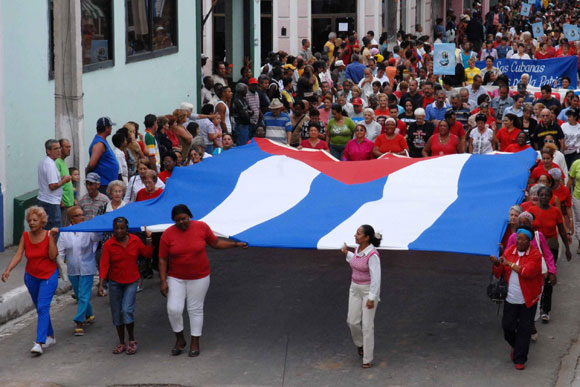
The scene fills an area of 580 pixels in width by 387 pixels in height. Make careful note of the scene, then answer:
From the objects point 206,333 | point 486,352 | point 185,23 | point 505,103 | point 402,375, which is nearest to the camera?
point 402,375

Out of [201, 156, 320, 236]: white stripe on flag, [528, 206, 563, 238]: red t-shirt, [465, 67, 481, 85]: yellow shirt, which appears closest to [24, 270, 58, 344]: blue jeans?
[201, 156, 320, 236]: white stripe on flag

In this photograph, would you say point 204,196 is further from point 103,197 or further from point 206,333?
point 206,333

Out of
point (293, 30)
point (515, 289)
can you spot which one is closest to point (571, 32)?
point (293, 30)

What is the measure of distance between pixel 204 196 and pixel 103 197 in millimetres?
1210

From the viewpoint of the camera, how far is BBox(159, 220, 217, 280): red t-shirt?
1022cm

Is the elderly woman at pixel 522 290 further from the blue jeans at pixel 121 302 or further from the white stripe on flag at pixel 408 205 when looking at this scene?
the blue jeans at pixel 121 302

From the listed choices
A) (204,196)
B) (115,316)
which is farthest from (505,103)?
(115,316)

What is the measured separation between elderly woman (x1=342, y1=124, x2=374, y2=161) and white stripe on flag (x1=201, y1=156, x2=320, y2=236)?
1.89m

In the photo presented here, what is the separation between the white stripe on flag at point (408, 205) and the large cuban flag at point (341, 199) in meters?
0.01

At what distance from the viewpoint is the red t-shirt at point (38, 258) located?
1047cm

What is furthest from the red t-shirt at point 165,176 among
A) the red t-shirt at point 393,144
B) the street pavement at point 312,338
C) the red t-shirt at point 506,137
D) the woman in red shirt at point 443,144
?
the red t-shirt at point 506,137

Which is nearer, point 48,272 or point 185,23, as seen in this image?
point 48,272

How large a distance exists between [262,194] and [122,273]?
2.57m

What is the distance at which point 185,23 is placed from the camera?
2223 centimetres
